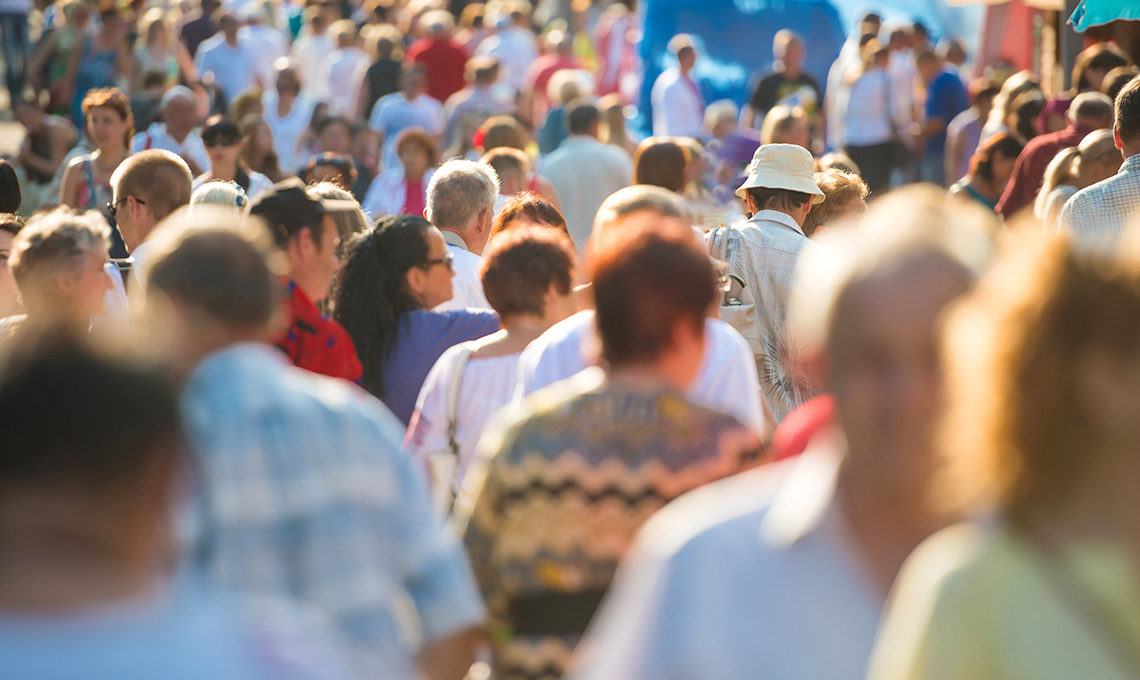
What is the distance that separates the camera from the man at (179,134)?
9.88 meters

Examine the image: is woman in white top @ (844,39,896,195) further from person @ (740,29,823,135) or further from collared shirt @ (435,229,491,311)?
collared shirt @ (435,229,491,311)

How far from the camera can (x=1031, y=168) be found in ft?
28.1

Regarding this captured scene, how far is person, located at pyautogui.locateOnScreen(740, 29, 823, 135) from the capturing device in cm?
1510

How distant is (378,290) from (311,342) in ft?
2.38

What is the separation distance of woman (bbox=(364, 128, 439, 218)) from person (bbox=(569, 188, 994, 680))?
25.3 feet

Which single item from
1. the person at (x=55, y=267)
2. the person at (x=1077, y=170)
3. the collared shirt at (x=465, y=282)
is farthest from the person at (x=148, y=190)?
the person at (x=1077, y=170)

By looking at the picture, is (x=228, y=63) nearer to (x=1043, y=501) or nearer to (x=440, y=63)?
(x=440, y=63)

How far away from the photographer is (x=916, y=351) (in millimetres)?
2137

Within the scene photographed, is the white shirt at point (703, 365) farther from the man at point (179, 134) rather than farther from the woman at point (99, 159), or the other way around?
the man at point (179, 134)

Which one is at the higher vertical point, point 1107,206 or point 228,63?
point 1107,206

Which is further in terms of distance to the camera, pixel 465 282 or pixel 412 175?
pixel 412 175

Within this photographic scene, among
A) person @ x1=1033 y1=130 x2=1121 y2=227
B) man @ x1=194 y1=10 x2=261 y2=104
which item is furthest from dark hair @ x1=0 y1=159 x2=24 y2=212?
man @ x1=194 y1=10 x2=261 y2=104

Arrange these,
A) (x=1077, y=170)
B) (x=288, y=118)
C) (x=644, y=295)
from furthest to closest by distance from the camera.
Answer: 1. (x=288, y=118)
2. (x=1077, y=170)
3. (x=644, y=295)

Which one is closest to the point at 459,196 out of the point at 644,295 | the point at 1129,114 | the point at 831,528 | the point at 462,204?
the point at 462,204
